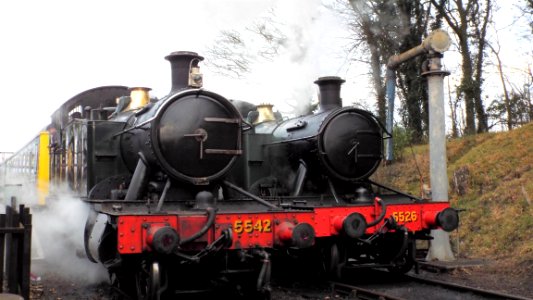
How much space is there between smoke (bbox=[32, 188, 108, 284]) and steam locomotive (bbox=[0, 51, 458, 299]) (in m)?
0.37

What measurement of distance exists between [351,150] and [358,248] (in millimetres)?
1328

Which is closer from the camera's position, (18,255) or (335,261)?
(18,255)

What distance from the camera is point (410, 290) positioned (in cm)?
656

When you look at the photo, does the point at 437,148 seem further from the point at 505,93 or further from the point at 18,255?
the point at 505,93

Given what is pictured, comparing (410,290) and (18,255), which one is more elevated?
(18,255)

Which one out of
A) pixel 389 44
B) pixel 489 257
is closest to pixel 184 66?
pixel 489 257

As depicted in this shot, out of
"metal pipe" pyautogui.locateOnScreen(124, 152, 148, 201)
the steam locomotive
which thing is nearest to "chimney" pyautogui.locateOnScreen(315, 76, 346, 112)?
the steam locomotive

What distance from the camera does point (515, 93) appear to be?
22719mm

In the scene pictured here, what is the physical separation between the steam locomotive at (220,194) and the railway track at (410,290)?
242 millimetres

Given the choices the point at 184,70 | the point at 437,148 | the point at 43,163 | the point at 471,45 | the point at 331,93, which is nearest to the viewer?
the point at 184,70

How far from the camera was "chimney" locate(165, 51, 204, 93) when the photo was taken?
628cm

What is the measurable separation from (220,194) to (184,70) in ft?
5.42

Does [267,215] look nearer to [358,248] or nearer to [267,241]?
[267,241]

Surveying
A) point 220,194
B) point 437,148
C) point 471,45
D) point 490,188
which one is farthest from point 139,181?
point 471,45
